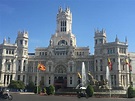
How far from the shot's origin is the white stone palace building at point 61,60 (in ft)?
324

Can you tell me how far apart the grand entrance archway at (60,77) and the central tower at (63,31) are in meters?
11.5

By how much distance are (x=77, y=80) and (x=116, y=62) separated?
1864 cm

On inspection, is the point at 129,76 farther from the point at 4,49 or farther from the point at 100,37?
the point at 4,49

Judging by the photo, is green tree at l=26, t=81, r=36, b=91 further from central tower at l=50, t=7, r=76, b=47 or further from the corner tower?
central tower at l=50, t=7, r=76, b=47

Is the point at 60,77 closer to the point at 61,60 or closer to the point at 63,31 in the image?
the point at 61,60

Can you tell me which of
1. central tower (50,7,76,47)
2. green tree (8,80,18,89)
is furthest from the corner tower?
central tower (50,7,76,47)

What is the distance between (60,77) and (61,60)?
759cm

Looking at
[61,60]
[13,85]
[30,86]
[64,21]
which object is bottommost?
[30,86]

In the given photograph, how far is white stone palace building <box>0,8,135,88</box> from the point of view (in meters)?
98.8

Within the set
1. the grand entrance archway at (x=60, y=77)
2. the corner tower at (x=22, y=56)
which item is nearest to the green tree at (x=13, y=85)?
the corner tower at (x=22, y=56)

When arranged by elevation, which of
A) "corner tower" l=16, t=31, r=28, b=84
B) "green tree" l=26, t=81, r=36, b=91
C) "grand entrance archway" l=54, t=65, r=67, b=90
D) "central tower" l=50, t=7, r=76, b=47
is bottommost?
"green tree" l=26, t=81, r=36, b=91

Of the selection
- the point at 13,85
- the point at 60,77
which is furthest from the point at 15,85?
the point at 60,77

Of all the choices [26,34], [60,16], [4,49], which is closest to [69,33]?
[60,16]

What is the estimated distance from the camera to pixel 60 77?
104500mm
